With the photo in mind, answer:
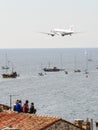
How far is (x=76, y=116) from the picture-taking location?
80.8 m

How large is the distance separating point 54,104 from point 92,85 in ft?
149

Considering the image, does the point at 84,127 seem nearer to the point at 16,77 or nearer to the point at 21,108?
the point at 21,108

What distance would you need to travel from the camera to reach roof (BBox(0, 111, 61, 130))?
28.8 meters

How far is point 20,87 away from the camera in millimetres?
138500

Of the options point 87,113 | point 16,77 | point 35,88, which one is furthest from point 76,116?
point 16,77

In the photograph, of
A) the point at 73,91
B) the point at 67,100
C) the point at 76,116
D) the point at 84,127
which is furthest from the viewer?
the point at 73,91

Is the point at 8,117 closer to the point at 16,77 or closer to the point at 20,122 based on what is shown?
the point at 20,122

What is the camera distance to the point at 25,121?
1169 inches

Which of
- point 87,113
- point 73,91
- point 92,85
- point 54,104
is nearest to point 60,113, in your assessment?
point 87,113

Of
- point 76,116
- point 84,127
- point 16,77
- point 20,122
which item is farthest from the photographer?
point 16,77

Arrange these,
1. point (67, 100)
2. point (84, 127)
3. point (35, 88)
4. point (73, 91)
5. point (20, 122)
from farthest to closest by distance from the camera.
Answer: point (35, 88) < point (73, 91) < point (67, 100) < point (84, 127) < point (20, 122)

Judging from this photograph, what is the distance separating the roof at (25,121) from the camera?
1133 inches

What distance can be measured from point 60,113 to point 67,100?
69.6 ft

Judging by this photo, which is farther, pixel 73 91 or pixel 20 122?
pixel 73 91
